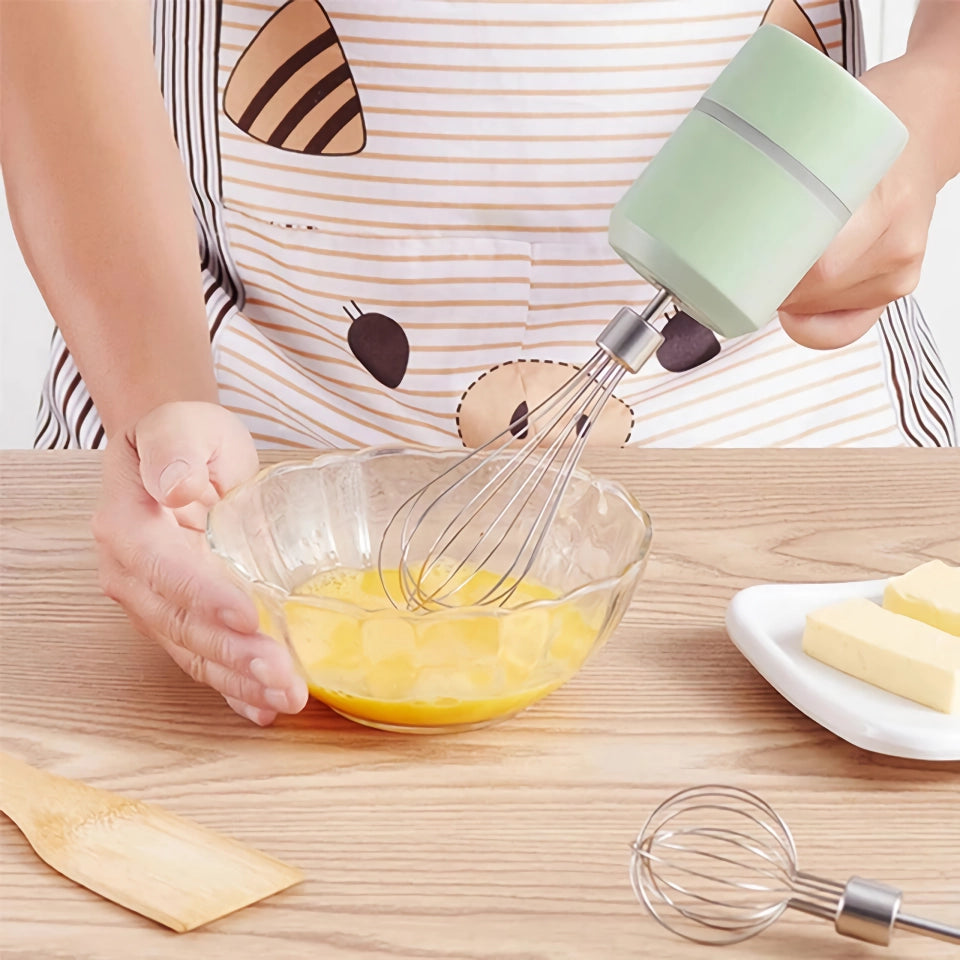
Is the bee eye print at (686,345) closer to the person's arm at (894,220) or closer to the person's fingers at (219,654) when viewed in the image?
the person's arm at (894,220)

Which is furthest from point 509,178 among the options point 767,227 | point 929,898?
point 929,898

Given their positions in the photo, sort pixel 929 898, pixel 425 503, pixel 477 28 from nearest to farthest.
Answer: pixel 929 898 → pixel 425 503 → pixel 477 28

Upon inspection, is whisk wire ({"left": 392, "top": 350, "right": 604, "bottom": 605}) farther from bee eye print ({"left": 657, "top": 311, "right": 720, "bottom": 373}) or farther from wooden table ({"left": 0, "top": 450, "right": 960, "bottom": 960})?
bee eye print ({"left": 657, "top": 311, "right": 720, "bottom": 373})

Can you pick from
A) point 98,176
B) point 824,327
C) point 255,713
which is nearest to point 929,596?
point 824,327

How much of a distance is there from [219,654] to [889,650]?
253mm

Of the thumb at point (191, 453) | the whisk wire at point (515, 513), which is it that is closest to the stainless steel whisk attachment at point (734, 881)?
the whisk wire at point (515, 513)

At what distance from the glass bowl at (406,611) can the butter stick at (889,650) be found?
→ 0.08m

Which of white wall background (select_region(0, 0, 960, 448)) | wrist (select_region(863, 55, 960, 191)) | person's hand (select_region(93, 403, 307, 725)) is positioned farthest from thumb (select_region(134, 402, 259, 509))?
white wall background (select_region(0, 0, 960, 448))

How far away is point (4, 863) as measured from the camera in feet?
1.31

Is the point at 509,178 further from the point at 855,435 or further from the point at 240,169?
the point at 855,435

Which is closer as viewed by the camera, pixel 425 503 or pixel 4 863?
pixel 4 863

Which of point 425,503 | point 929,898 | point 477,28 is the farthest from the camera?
point 477,28

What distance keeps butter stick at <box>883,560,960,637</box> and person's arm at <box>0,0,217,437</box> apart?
366 millimetres

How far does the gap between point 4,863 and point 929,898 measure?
293 millimetres
